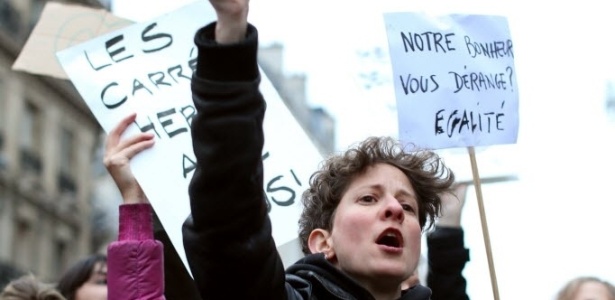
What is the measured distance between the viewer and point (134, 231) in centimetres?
395

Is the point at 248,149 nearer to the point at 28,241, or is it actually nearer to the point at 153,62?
the point at 153,62

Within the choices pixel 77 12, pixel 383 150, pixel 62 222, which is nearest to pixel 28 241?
pixel 62 222

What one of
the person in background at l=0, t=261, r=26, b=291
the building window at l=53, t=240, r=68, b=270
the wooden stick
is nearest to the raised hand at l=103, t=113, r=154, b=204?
the wooden stick

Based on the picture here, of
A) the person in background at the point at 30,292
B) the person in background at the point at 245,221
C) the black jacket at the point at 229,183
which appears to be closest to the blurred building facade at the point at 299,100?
the person in background at the point at 30,292

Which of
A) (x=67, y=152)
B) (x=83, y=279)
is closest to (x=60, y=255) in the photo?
(x=67, y=152)

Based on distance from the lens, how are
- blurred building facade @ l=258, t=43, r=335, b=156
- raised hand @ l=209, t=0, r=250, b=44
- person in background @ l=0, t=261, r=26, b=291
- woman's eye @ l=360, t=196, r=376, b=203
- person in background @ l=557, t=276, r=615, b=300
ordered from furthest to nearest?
1. blurred building facade @ l=258, t=43, r=335, b=156
2. person in background @ l=0, t=261, r=26, b=291
3. person in background @ l=557, t=276, r=615, b=300
4. woman's eye @ l=360, t=196, r=376, b=203
5. raised hand @ l=209, t=0, r=250, b=44

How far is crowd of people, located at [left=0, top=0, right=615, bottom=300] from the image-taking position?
117 inches

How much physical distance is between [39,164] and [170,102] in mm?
31008

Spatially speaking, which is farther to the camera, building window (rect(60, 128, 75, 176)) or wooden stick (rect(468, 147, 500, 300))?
building window (rect(60, 128, 75, 176))

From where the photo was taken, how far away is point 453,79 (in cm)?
492

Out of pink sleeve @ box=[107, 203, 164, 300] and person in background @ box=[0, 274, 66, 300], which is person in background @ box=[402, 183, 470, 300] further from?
person in background @ box=[0, 274, 66, 300]

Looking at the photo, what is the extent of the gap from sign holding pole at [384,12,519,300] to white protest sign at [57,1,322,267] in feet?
1.14

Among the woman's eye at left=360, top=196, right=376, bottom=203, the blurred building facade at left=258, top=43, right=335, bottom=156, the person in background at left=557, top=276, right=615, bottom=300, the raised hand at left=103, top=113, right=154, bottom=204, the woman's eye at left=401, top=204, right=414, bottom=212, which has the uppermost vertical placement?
the blurred building facade at left=258, top=43, right=335, bottom=156

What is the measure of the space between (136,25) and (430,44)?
2.99ft
